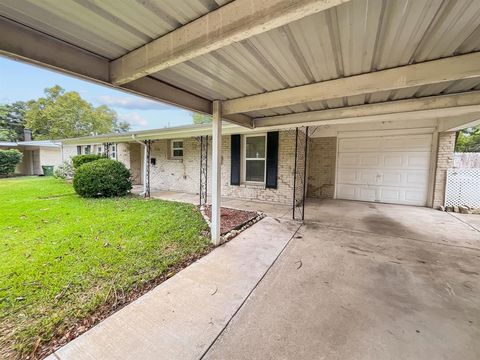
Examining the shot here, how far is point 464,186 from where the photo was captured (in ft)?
21.2

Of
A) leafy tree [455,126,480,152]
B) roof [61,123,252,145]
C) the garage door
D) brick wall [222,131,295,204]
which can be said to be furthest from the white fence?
leafy tree [455,126,480,152]

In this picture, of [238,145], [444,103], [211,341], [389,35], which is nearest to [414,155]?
[444,103]

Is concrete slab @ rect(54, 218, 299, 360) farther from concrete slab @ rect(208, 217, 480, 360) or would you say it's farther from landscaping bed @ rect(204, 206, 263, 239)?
landscaping bed @ rect(204, 206, 263, 239)

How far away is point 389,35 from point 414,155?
7.26 m

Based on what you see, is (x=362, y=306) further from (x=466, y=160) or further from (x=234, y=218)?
(x=466, y=160)

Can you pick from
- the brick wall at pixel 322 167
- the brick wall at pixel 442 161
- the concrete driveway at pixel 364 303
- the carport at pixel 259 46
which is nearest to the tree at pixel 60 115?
the brick wall at pixel 322 167

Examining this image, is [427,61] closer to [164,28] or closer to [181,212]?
[164,28]

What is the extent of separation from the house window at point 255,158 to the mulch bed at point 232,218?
205cm

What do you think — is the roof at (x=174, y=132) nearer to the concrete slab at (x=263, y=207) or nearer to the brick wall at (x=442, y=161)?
the concrete slab at (x=263, y=207)

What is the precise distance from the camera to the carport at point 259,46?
146 cm

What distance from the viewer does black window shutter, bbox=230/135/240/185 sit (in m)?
7.69

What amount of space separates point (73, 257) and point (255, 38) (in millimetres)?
3909

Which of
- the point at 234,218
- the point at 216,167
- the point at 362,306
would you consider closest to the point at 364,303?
the point at 362,306

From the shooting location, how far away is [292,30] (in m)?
1.76
